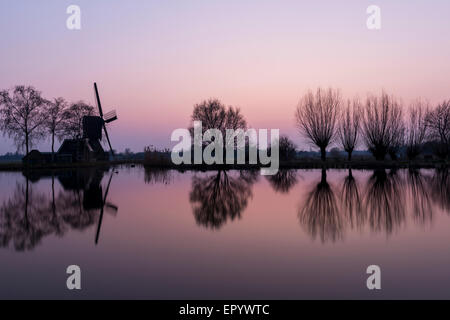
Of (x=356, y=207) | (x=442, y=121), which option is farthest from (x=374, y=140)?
(x=356, y=207)

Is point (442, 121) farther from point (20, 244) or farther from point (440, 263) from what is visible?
point (20, 244)

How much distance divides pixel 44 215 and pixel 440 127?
59.1 m

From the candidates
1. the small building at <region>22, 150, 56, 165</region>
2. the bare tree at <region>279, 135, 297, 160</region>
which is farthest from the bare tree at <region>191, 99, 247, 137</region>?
the small building at <region>22, 150, 56, 165</region>

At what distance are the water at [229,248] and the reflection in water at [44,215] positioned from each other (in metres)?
0.05

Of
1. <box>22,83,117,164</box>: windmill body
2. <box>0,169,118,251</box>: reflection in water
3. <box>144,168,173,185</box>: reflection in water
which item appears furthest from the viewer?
<box>22,83,117,164</box>: windmill body

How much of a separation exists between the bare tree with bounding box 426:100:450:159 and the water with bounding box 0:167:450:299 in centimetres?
4329

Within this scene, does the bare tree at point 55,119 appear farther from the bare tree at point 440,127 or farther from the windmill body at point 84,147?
the bare tree at point 440,127

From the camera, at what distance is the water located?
226 inches

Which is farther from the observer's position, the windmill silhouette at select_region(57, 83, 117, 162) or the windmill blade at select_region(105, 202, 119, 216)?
the windmill silhouette at select_region(57, 83, 117, 162)

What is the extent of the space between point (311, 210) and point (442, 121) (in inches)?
2113

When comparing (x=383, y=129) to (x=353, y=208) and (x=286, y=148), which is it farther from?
(x=353, y=208)

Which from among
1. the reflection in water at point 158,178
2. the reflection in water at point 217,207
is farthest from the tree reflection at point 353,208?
the reflection in water at point 158,178

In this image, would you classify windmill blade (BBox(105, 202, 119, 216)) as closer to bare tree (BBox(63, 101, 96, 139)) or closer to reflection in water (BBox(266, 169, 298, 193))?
reflection in water (BBox(266, 169, 298, 193))

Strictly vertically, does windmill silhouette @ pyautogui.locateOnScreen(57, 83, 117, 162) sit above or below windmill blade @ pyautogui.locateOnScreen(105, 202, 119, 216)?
above
